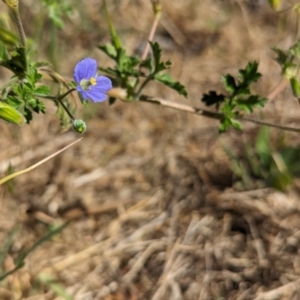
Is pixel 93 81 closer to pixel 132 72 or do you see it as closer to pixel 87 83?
pixel 87 83

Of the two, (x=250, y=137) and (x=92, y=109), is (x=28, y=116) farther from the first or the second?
(x=250, y=137)

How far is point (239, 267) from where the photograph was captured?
117 inches

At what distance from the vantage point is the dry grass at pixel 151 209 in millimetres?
2920

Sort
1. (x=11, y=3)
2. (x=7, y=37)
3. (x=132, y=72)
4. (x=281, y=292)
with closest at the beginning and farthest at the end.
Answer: (x=11, y=3) → (x=132, y=72) → (x=7, y=37) → (x=281, y=292)

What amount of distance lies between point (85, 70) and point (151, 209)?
1.51 m

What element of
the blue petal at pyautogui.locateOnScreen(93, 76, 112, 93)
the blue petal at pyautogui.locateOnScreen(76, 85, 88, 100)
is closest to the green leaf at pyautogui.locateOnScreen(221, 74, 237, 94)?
the blue petal at pyautogui.locateOnScreen(93, 76, 112, 93)

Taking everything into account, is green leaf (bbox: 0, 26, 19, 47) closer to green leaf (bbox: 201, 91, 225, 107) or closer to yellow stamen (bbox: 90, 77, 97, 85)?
yellow stamen (bbox: 90, 77, 97, 85)

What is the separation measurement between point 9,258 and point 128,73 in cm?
138

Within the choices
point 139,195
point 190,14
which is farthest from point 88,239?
point 190,14

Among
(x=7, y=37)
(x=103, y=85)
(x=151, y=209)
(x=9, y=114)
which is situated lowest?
(x=151, y=209)

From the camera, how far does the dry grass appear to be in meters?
2.92

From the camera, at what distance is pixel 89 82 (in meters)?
1.88

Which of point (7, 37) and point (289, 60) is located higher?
point (7, 37)

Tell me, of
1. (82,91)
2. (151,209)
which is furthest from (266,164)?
(82,91)
